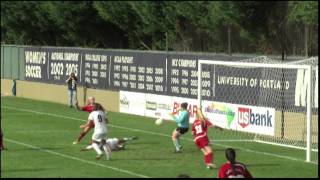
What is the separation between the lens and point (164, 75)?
3769cm

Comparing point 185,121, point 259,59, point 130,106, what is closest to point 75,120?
point 130,106

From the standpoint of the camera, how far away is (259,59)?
31.3 metres

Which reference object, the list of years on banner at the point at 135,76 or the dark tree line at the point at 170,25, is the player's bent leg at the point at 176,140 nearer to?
the dark tree line at the point at 170,25

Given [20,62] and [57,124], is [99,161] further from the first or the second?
[20,62]

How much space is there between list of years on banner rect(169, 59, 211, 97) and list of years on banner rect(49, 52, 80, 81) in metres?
9.35

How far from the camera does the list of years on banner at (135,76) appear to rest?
38.2 m

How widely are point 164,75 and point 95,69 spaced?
667 centimetres

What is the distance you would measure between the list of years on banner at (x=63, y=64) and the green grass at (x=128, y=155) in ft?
35.1

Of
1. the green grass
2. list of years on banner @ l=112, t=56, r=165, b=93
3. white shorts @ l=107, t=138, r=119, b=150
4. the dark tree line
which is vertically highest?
the dark tree line

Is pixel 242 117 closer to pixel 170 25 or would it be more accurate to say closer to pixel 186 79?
pixel 186 79

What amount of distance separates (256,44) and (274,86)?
12733 millimetres

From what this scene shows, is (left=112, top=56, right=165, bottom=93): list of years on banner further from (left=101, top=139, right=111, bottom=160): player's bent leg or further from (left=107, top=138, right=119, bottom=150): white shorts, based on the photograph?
(left=101, top=139, right=111, bottom=160): player's bent leg

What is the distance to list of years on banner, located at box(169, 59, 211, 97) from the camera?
1351 inches

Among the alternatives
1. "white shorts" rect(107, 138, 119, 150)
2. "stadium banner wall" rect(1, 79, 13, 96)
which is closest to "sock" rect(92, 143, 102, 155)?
"white shorts" rect(107, 138, 119, 150)
